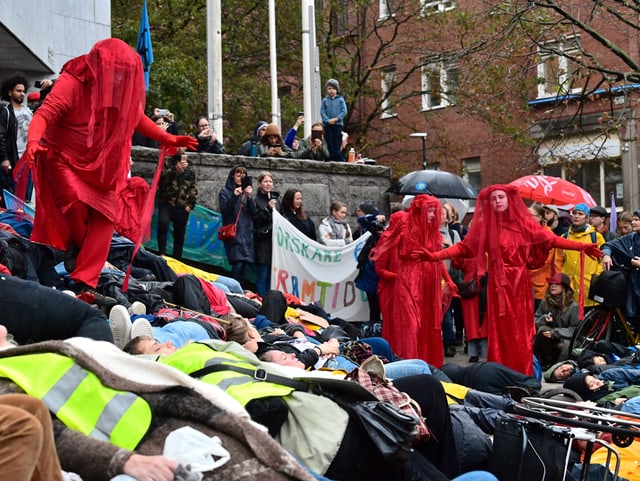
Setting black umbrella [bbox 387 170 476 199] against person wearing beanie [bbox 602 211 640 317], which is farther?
black umbrella [bbox 387 170 476 199]

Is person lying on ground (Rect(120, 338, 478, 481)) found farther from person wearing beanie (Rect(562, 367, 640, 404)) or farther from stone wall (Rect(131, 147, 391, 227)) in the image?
stone wall (Rect(131, 147, 391, 227))

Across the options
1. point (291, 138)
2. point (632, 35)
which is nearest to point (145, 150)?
point (291, 138)

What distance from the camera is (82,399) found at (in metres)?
4.22

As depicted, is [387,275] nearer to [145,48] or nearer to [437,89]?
[145,48]

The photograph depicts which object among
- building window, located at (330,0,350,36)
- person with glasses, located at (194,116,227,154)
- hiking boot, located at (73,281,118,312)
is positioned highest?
building window, located at (330,0,350,36)

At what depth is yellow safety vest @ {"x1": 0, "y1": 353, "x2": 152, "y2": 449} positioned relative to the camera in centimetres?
412

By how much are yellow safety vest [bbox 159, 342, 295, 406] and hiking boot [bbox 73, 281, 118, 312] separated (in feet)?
11.3

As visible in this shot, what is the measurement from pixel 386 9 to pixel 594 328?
67.5ft

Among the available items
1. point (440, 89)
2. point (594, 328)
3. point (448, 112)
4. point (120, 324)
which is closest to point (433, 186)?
point (594, 328)

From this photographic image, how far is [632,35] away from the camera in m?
24.8

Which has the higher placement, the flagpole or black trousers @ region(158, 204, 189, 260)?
the flagpole

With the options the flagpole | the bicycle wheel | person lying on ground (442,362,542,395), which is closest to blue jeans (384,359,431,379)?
person lying on ground (442,362,542,395)

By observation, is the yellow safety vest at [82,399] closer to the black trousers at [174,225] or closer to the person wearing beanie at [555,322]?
the person wearing beanie at [555,322]

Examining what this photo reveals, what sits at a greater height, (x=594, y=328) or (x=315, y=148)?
(x=315, y=148)
